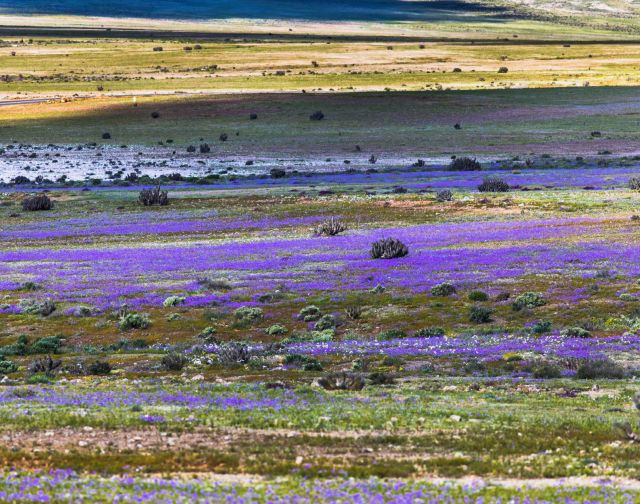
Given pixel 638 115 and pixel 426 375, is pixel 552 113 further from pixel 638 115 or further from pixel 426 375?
pixel 426 375

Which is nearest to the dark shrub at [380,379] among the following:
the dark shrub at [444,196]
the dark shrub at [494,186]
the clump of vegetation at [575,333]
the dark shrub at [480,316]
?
the clump of vegetation at [575,333]

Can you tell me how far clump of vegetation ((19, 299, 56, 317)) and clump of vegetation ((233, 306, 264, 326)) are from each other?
5.43 m

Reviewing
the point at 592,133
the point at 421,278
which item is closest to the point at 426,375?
the point at 421,278

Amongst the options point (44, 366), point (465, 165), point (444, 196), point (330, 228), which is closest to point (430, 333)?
point (44, 366)

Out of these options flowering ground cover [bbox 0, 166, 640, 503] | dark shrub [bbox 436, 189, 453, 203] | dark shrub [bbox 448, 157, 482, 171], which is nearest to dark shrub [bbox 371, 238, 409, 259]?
flowering ground cover [bbox 0, 166, 640, 503]

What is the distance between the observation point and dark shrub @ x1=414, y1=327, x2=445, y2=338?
85.2 ft

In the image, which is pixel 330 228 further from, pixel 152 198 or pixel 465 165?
pixel 465 165

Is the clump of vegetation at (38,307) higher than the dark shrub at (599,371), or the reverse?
the dark shrub at (599,371)

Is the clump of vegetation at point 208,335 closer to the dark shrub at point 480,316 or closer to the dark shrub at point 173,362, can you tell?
the dark shrub at point 173,362

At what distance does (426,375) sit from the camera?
70.5 feet

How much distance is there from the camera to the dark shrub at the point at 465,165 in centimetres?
6106

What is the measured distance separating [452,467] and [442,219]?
30.9 metres

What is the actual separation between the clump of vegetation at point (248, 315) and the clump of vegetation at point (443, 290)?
506cm

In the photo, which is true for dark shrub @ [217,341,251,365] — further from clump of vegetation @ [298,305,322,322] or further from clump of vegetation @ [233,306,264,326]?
clump of vegetation @ [298,305,322,322]
